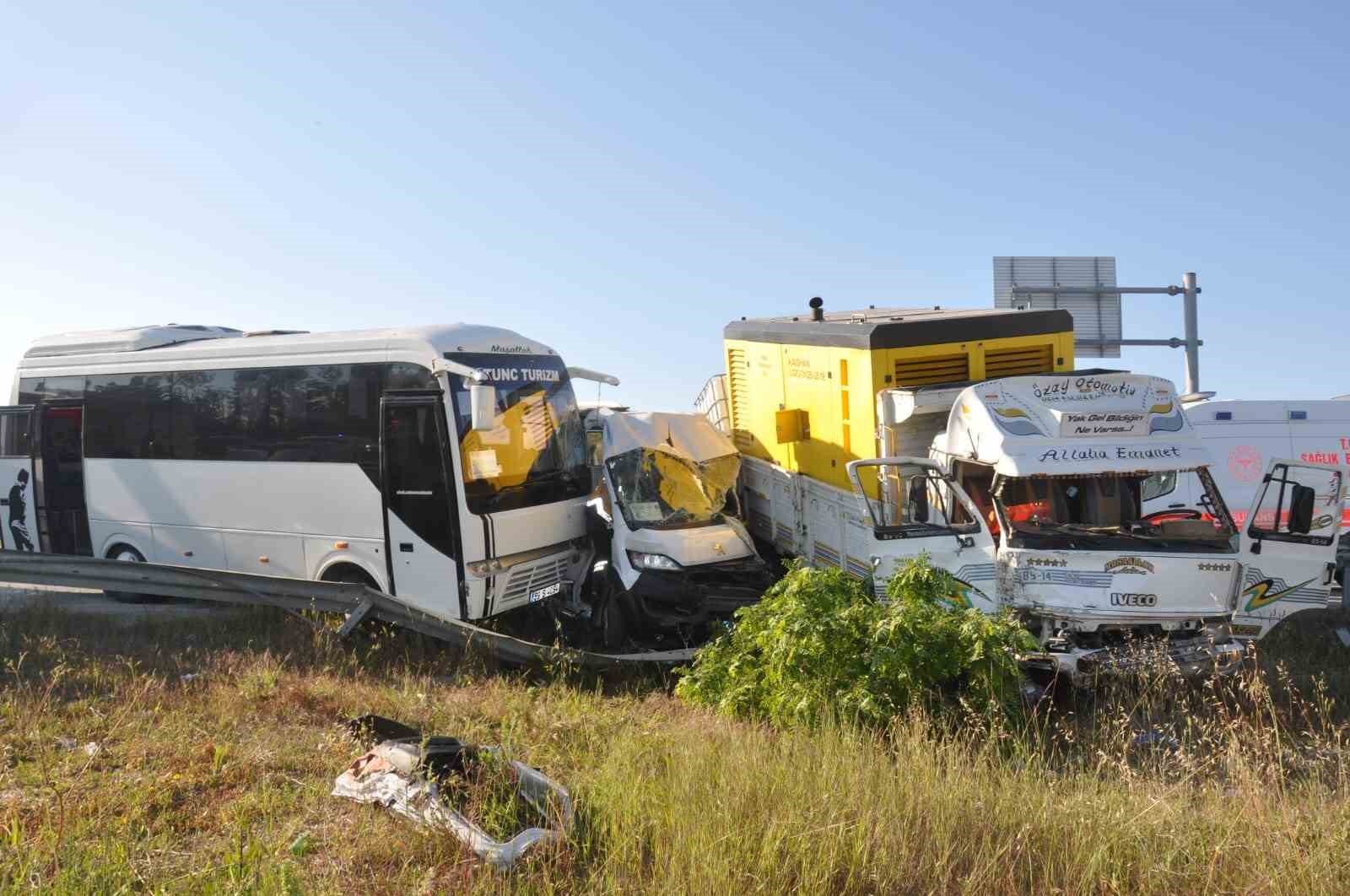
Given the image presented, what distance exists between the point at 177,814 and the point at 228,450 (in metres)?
7.48

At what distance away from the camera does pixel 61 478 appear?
14266 mm

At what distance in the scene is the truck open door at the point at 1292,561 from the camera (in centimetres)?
845

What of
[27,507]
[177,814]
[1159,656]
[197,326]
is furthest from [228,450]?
[1159,656]

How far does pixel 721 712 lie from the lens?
762 cm

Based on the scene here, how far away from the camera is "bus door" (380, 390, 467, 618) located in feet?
35.1

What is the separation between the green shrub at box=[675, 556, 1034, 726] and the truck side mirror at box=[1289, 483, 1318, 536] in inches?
114

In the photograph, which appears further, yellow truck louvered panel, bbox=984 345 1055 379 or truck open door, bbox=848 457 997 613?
yellow truck louvered panel, bbox=984 345 1055 379

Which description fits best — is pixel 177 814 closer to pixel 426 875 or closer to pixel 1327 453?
pixel 426 875

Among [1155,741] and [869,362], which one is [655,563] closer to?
[869,362]

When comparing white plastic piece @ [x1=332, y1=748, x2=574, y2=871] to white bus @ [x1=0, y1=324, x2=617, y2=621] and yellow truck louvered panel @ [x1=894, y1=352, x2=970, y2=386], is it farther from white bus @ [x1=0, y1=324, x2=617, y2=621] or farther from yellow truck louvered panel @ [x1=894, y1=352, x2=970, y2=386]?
yellow truck louvered panel @ [x1=894, y1=352, x2=970, y2=386]

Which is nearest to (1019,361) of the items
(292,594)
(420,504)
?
(420,504)

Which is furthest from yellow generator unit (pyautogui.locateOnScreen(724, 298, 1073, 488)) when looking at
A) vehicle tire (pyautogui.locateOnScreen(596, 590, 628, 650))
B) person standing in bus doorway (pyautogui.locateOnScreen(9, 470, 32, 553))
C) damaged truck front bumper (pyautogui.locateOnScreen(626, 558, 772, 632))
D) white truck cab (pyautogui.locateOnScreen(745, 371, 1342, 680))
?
person standing in bus doorway (pyautogui.locateOnScreen(9, 470, 32, 553))

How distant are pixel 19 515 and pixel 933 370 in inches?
491

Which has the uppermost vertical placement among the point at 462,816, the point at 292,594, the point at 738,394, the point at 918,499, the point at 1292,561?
the point at 738,394
